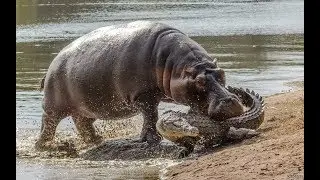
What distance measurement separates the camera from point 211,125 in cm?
286

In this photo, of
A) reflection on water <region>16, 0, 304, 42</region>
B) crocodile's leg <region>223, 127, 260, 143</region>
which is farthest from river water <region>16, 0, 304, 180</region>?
crocodile's leg <region>223, 127, 260, 143</region>

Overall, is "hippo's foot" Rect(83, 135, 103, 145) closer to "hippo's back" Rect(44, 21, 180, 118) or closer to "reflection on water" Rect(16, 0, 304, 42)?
"hippo's back" Rect(44, 21, 180, 118)

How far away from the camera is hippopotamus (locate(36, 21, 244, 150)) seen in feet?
9.36

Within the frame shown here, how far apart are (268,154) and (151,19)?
1.94ft

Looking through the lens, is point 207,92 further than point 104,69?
No

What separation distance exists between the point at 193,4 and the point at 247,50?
0.24 meters

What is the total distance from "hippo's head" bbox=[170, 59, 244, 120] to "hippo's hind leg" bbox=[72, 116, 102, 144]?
0.97ft

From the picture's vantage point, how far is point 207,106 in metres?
2.85

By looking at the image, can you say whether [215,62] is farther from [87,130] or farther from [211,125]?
[87,130]

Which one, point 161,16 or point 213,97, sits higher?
point 161,16

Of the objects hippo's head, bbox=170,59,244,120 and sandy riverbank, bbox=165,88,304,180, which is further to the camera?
hippo's head, bbox=170,59,244,120

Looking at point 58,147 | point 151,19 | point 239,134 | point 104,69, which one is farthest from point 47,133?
point 239,134
